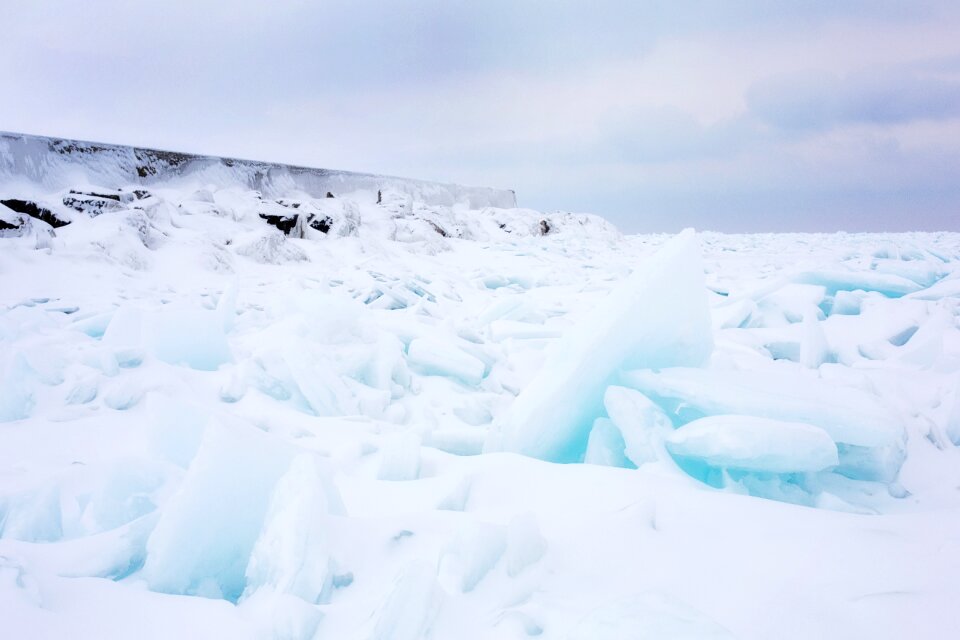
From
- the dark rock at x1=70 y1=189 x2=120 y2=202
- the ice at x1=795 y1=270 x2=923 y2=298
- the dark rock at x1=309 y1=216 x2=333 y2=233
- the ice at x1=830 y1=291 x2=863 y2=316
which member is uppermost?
the dark rock at x1=70 y1=189 x2=120 y2=202

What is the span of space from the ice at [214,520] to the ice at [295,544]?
0.14 ft

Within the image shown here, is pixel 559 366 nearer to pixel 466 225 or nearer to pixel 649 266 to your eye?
pixel 649 266

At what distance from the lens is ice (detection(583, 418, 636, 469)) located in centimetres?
150

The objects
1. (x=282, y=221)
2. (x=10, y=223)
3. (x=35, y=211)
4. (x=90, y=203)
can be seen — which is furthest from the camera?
(x=282, y=221)

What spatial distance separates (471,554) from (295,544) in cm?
29

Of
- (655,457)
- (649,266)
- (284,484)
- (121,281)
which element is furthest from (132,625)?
(121,281)

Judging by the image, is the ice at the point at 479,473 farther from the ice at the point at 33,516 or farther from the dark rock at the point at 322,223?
the dark rock at the point at 322,223

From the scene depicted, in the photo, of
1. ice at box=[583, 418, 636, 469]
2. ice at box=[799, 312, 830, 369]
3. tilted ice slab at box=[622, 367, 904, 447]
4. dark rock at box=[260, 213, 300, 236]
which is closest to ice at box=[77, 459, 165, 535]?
ice at box=[583, 418, 636, 469]

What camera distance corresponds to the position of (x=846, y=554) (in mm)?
941

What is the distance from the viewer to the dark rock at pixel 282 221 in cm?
706

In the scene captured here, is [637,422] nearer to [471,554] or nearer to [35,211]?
[471,554]

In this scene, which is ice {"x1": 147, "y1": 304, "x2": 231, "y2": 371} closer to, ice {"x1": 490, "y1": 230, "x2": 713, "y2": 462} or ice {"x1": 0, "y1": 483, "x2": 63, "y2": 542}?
ice {"x1": 0, "y1": 483, "x2": 63, "y2": 542}

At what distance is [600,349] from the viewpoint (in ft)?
5.04

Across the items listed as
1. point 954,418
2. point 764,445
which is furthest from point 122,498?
point 954,418
